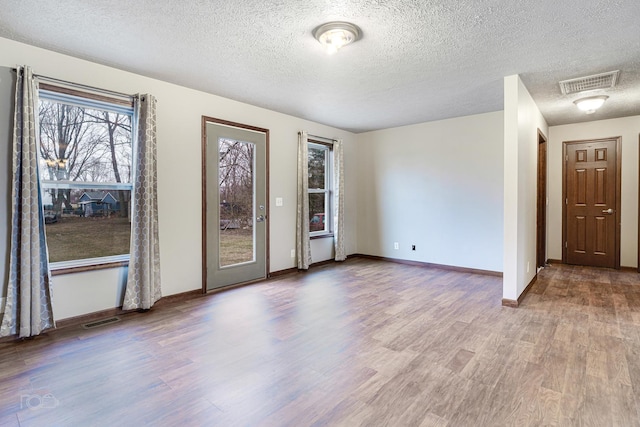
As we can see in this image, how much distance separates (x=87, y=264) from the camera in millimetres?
3271

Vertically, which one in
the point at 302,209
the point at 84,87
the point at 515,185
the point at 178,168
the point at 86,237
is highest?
the point at 84,87

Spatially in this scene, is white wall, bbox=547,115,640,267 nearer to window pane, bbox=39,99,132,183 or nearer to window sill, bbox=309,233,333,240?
window sill, bbox=309,233,333,240

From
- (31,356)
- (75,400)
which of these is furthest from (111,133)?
(75,400)

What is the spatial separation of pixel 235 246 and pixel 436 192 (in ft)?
11.2

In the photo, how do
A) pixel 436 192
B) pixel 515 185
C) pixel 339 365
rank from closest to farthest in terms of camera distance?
pixel 339 365 → pixel 515 185 → pixel 436 192

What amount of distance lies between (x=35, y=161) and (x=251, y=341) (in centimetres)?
233

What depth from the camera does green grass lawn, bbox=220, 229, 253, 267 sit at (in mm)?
4488

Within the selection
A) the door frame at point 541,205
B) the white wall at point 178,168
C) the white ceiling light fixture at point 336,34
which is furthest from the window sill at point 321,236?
the white ceiling light fixture at point 336,34

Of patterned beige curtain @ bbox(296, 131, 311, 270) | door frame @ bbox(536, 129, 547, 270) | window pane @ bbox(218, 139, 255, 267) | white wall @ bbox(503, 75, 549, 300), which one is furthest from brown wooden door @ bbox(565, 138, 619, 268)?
window pane @ bbox(218, 139, 255, 267)

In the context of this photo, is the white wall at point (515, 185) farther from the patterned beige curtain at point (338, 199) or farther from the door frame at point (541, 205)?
the patterned beige curtain at point (338, 199)

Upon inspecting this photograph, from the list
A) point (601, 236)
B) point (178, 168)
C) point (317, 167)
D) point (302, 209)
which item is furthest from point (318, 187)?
point (601, 236)

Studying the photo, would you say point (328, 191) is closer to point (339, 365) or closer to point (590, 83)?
point (590, 83)

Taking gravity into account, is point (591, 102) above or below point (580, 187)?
above

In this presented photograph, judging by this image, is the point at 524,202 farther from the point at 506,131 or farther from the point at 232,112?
the point at 232,112
